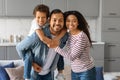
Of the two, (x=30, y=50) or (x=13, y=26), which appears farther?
(x=13, y=26)

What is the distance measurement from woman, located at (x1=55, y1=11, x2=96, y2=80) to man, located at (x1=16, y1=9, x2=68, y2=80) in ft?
0.25

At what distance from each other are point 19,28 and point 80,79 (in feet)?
12.0

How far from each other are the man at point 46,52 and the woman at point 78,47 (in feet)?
0.25

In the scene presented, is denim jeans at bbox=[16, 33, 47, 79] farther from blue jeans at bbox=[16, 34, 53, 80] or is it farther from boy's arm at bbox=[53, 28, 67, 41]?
boy's arm at bbox=[53, 28, 67, 41]

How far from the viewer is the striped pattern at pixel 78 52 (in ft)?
6.95

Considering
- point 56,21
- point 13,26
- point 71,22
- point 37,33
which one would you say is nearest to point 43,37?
point 37,33

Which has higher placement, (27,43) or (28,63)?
(27,43)

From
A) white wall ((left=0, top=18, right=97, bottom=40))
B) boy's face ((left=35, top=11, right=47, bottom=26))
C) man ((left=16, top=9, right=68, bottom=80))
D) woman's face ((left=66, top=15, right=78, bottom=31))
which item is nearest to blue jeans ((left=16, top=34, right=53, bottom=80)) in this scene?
man ((left=16, top=9, right=68, bottom=80))

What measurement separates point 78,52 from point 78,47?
0.04 m

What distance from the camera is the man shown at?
2.02 meters

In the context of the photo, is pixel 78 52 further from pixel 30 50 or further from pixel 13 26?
pixel 13 26

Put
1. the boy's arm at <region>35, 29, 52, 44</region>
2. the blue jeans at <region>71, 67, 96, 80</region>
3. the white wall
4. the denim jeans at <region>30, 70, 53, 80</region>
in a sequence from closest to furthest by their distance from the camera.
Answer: the boy's arm at <region>35, 29, 52, 44</region> < the denim jeans at <region>30, 70, 53, 80</region> < the blue jeans at <region>71, 67, 96, 80</region> < the white wall

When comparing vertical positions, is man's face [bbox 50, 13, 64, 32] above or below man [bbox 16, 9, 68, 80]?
above

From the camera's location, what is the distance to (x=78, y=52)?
83.5 inches
